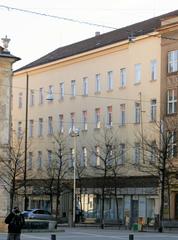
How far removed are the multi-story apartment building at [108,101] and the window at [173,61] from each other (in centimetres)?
Result: 9

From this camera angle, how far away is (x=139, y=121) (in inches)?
2756

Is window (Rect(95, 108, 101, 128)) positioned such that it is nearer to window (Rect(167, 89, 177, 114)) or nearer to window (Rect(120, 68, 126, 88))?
window (Rect(120, 68, 126, 88))

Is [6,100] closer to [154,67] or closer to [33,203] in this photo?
[154,67]

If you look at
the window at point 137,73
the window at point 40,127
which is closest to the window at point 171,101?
the window at point 137,73

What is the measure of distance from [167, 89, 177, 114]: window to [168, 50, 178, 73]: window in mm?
1832

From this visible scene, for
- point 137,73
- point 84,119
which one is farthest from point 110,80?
point 84,119

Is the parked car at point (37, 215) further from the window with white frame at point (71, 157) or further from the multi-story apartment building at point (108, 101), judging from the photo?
the window with white frame at point (71, 157)

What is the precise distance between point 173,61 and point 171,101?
3459 millimetres

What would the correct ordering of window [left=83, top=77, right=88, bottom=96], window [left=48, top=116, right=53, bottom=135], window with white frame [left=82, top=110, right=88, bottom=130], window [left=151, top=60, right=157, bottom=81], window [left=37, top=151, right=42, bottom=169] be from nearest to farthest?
window [left=151, top=60, right=157, bottom=81] → window [left=83, top=77, right=88, bottom=96] → window with white frame [left=82, top=110, right=88, bottom=130] → window [left=48, top=116, right=53, bottom=135] → window [left=37, top=151, right=42, bottom=169]

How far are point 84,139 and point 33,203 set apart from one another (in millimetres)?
12525

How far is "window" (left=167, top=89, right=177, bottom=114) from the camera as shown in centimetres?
6506

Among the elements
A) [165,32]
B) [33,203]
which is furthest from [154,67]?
[33,203]

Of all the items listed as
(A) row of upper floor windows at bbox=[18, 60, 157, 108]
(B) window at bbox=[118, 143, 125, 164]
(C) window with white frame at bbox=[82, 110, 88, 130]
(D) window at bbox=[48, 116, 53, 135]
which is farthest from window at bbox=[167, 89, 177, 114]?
(D) window at bbox=[48, 116, 53, 135]

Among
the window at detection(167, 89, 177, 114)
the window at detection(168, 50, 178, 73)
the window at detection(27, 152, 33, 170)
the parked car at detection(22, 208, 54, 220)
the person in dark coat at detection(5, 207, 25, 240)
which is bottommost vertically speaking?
the parked car at detection(22, 208, 54, 220)
